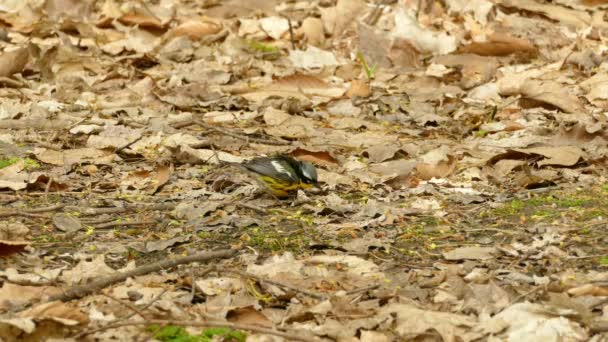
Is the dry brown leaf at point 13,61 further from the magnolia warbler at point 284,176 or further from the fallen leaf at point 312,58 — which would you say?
the magnolia warbler at point 284,176

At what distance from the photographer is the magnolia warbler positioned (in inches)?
234

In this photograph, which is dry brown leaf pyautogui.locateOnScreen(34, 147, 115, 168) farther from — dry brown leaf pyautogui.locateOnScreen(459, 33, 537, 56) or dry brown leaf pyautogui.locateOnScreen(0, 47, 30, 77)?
dry brown leaf pyautogui.locateOnScreen(459, 33, 537, 56)

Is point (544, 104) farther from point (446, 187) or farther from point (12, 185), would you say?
point (12, 185)

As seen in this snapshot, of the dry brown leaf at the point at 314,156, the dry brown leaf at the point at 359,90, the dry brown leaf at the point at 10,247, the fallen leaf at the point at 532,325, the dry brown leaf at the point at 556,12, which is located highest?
the fallen leaf at the point at 532,325

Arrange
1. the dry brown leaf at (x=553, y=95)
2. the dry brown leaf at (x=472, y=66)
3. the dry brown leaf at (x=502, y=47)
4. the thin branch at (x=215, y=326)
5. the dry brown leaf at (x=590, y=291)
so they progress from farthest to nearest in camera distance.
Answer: the dry brown leaf at (x=502, y=47), the dry brown leaf at (x=472, y=66), the dry brown leaf at (x=553, y=95), the dry brown leaf at (x=590, y=291), the thin branch at (x=215, y=326)

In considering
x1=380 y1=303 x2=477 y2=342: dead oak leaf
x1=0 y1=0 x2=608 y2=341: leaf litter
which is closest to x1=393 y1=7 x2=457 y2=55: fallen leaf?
x1=0 y1=0 x2=608 y2=341: leaf litter

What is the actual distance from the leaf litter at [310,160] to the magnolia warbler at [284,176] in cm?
14

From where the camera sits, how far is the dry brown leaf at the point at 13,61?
824 cm

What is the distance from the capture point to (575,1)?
33.6ft

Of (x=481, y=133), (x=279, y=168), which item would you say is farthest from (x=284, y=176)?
(x=481, y=133)

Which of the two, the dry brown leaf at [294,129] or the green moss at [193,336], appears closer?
the green moss at [193,336]

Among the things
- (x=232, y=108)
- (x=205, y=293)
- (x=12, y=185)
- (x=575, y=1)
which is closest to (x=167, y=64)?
(x=232, y=108)

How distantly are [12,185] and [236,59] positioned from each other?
11.8 ft

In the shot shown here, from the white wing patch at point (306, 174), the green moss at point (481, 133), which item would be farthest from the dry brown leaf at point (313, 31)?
the white wing patch at point (306, 174)
